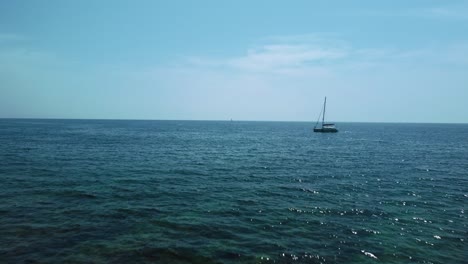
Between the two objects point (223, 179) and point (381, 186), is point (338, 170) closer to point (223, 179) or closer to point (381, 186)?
point (381, 186)

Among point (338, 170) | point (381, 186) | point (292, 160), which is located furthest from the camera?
point (292, 160)

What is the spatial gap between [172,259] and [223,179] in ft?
71.2

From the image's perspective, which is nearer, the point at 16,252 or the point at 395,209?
the point at 16,252


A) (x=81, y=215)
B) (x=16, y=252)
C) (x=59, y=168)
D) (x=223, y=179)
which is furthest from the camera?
(x=59, y=168)

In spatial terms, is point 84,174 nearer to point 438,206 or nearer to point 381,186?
point 381,186

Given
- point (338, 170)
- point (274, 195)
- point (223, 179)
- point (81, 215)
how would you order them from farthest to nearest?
point (338, 170), point (223, 179), point (274, 195), point (81, 215)

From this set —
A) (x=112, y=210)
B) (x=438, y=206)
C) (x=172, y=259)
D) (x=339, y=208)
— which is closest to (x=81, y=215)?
(x=112, y=210)

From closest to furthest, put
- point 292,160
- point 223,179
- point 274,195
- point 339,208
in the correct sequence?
1. point 339,208
2. point 274,195
3. point 223,179
4. point 292,160

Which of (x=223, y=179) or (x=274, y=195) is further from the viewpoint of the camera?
(x=223, y=179)

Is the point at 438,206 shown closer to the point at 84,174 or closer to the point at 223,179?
the point at 223,179

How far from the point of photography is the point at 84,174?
126ft

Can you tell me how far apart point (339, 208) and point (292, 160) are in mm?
30019

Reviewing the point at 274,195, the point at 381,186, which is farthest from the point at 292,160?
the point at 274,195

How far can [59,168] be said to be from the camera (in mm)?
42094
